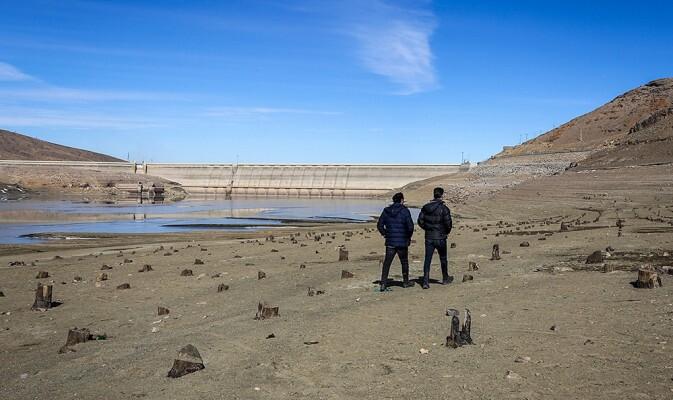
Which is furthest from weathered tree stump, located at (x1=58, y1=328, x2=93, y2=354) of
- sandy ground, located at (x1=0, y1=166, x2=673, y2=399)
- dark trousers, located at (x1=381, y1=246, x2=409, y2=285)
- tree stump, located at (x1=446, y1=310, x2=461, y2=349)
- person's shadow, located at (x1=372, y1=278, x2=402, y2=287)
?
person's shadow, located at (x1=372, y1=278, x2=402, y2=287)

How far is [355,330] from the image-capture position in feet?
35.0

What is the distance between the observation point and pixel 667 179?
1828 inches

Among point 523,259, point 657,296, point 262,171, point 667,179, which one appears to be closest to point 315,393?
point 657,296

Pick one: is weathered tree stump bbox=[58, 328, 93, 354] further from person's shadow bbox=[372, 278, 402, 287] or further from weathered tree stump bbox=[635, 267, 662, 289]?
weathered tree stump bbox=[635, 267, 662, 289]

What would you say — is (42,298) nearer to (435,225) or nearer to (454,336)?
(435,225)

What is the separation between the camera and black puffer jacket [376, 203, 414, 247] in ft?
47.3

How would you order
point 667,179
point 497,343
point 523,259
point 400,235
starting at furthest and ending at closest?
point 667,179 < point 523,259 < point 400,235 < point 497,343

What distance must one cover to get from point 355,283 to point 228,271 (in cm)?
536

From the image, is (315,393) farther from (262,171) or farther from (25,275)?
(262,171)

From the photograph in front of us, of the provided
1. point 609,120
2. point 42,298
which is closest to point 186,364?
point 42,298

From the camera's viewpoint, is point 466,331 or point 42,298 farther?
point 42,298

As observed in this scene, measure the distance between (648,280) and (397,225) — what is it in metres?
5.06

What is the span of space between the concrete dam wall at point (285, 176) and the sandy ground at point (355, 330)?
12788cm

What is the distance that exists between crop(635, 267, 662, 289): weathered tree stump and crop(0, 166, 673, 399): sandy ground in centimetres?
23
